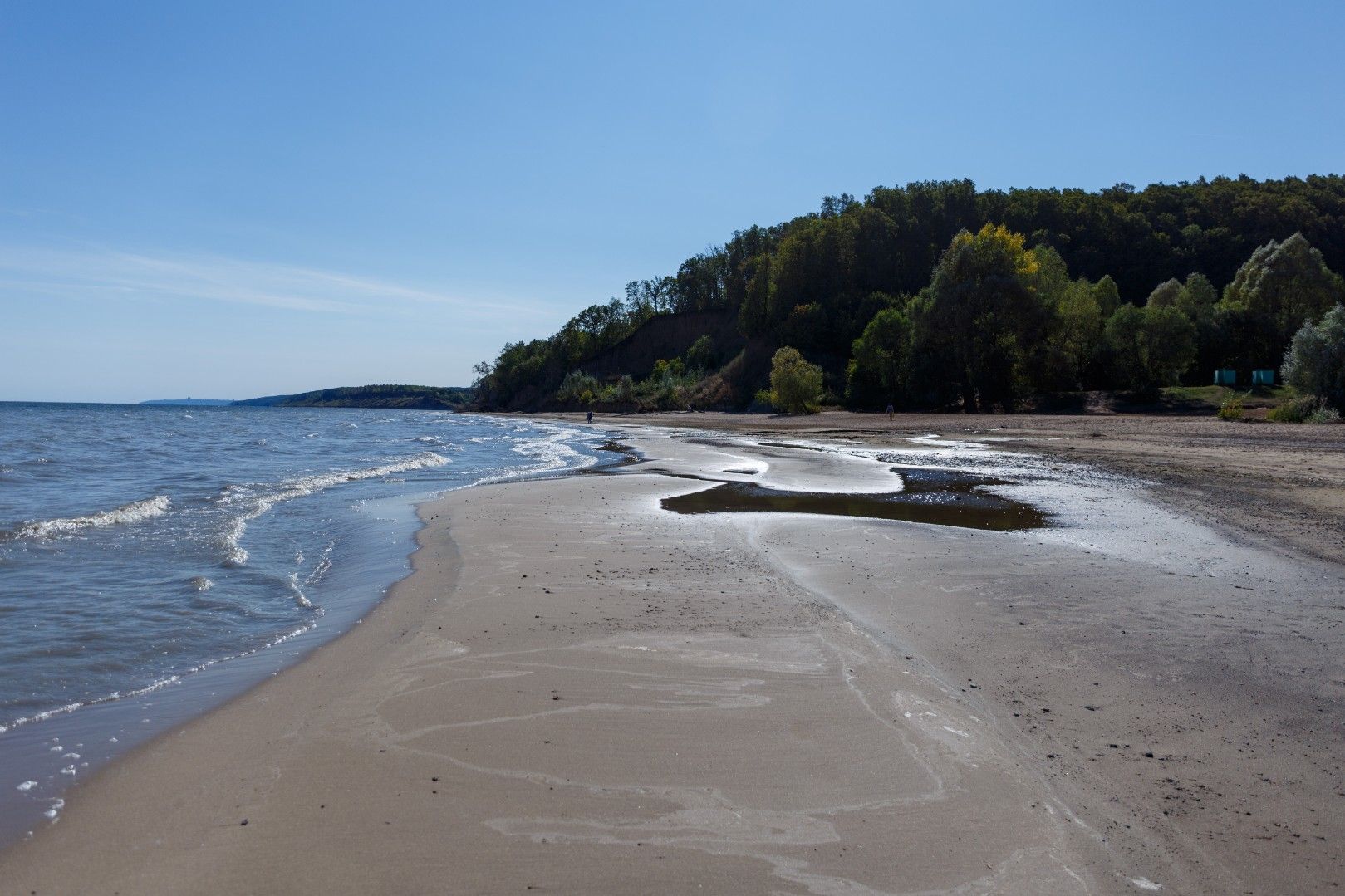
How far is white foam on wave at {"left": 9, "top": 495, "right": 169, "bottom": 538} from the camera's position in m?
11.4

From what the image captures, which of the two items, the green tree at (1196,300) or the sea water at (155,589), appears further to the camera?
the green tree at (1196,300)

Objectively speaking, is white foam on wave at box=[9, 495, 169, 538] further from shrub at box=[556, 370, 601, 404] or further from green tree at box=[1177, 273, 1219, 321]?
shrub at box=[556, 370, 601, 404]

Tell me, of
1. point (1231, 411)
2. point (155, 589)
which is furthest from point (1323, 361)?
point (155, 589)

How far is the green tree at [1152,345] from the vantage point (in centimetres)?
5197

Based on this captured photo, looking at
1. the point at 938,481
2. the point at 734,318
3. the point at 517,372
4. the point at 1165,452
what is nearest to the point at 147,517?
the point at 938,481

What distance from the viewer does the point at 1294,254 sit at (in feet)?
183

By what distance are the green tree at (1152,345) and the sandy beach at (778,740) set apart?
4833 cm

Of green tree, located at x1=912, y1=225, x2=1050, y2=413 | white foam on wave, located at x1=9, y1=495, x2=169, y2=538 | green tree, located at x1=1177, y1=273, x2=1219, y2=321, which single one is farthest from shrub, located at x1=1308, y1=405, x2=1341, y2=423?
white foam on wave, located at x1=9, y1=495, x2=169, y2=538

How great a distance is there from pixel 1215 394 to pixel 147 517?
2087 inches

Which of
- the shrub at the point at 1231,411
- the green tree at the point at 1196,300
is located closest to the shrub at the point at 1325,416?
the shrub at the point at 1231,411

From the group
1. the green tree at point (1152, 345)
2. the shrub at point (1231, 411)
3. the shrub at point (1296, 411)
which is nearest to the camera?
the shrub at point (1296, 411)

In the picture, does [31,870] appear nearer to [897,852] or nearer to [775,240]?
[897,852]

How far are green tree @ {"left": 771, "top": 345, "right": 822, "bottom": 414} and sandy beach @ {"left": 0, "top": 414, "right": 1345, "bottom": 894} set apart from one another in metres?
54.3

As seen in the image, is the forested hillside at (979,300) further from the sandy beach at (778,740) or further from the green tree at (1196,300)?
the sandy beach at (778,740)
